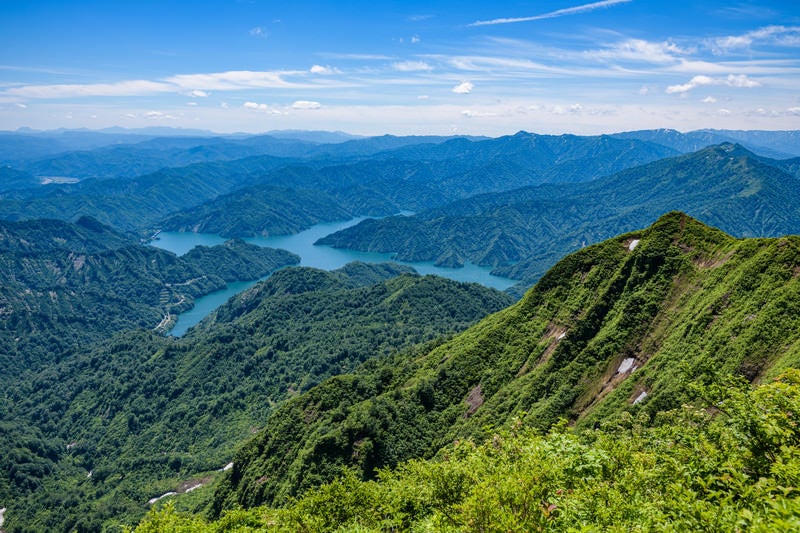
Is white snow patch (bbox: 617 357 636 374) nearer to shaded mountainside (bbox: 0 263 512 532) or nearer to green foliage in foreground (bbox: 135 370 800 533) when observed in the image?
green foliage in foreground (bbox: 135 370 800 533)

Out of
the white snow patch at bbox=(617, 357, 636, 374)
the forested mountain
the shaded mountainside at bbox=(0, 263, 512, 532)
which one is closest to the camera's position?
the forested mountain

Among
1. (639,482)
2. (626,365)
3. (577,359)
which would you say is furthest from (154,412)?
(639,482)

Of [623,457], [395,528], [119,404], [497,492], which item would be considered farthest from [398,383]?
[119,404]

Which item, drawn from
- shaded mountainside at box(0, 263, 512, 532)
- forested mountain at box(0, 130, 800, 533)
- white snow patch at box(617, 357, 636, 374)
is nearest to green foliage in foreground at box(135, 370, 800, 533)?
forested mountain at box(0, 130, 800, 533)

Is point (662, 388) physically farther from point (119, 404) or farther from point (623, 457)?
point (119, 404)

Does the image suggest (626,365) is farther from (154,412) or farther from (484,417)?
(154,412)
